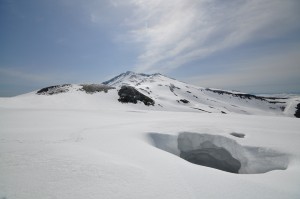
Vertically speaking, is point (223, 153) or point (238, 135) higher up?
point (238, 135)

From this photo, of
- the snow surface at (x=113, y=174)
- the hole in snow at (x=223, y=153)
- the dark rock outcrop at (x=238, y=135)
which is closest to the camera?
the snow surface at (x=113, y=174)

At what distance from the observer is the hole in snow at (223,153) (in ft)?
26.8

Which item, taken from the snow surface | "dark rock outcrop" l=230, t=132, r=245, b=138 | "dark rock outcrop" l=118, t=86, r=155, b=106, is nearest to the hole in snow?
the snow surface

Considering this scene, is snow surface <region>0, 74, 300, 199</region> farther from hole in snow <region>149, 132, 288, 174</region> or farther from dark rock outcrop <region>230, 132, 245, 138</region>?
dark rock outcrop <region>230, 132, 245, 138</region>

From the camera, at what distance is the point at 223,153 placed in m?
12.5

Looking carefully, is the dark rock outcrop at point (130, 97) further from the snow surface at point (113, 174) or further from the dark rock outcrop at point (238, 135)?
the snow surface at point (113, 174)

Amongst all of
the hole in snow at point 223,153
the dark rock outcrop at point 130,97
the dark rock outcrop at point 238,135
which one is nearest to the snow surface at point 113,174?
the hole in snow at point 223,153

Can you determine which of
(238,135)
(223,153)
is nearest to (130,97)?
(223,153)

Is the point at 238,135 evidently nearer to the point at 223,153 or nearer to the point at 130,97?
the point at 223,153

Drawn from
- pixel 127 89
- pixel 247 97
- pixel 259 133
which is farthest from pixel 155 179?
pixel 247 97

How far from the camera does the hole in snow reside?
8158mm

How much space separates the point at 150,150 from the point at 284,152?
581 centimetres

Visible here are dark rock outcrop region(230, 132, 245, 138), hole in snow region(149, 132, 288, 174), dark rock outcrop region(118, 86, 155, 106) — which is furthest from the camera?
dark rock outcrop region(118, 86, 155, 106)

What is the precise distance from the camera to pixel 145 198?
4.14 m
